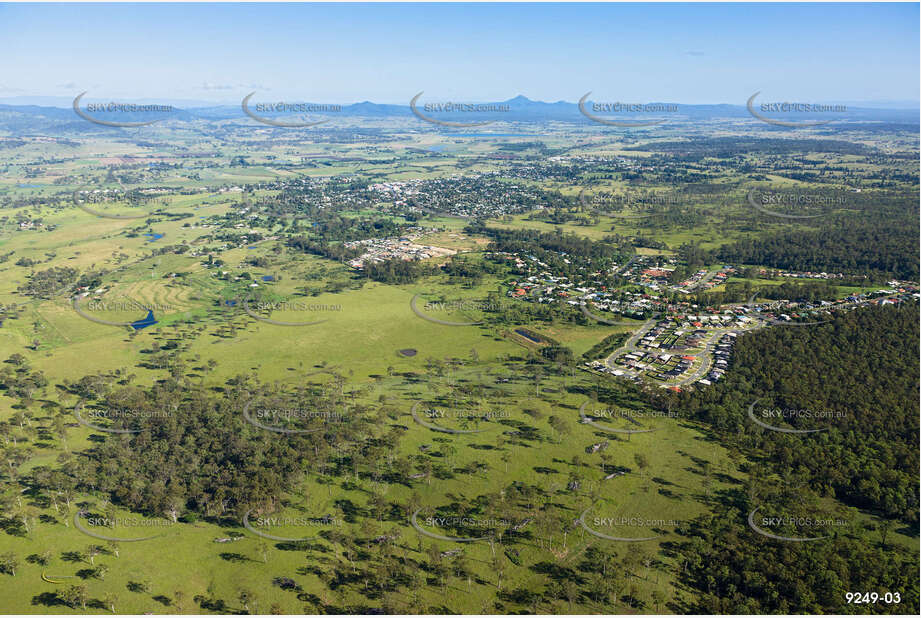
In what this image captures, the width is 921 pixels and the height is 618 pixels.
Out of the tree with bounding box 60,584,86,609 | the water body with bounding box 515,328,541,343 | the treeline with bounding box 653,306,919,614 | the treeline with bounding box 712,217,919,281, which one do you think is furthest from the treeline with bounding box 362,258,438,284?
the tree with bounding box 60,584,86,609

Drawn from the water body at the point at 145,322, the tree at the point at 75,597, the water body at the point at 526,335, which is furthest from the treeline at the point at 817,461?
the water body at the point at 145,322

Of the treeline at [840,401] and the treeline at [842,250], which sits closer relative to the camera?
the treeline at [840,401]

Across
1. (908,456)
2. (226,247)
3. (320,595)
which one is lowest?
(320,595)

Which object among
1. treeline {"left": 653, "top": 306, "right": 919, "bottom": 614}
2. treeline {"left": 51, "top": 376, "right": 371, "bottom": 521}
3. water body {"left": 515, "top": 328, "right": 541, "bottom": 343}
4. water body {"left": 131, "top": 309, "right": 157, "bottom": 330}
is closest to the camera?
treeline {"left": 653, "top": 306, "right": 919, "bottom": 614}

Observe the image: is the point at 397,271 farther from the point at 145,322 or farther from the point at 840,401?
the point at 840,401

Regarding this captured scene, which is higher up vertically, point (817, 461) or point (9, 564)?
point (817, 461)

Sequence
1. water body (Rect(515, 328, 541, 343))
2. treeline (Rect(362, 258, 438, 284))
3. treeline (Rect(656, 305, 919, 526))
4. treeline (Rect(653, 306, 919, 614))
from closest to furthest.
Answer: treeline (Rect(653, 306, 919, 614)) → treeline (Rect(656, 305, 919, 526)) → water body (Rect(515, 328, 541, 343)) → treeline (Rect(362, 258, 438, 284))

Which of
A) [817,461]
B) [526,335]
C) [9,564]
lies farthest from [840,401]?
[9,564]

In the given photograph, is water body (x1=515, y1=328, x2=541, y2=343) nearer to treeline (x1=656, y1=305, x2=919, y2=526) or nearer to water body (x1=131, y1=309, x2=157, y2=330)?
treeline (x1=656, y1=305, x2=919, y2=526)

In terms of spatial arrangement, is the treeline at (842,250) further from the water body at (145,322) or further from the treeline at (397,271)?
the water body at (145,322)

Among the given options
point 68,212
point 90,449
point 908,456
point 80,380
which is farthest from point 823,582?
point 68,212

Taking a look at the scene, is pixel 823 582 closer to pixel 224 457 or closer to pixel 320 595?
pixel 320 595
